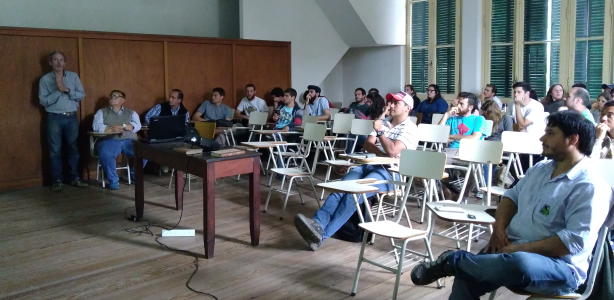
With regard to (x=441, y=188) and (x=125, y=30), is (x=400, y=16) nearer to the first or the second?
(x=125, y=30)

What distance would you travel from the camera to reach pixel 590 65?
785 cm

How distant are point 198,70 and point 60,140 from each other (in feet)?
7.96

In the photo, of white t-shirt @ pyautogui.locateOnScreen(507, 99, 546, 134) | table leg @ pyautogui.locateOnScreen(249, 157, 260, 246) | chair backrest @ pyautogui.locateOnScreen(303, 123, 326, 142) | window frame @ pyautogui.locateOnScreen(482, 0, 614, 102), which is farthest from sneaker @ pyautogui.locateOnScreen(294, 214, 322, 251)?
window frame @ pyautogui.locateOnScreen(482, 0, 614, 102)

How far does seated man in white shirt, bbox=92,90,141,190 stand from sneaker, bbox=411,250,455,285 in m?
4.78

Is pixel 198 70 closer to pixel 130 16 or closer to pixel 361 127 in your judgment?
pixel 130 16

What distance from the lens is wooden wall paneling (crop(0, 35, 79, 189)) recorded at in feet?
21.5

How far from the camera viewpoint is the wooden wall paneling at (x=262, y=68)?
A: 891 cm

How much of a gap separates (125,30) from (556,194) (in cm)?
792

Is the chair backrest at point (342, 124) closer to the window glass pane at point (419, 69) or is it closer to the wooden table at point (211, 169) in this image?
the wooden table at point (211, 169)

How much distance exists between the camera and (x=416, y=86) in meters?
10.4

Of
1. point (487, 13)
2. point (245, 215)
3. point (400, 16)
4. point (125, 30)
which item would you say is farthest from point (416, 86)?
point (245, 215)

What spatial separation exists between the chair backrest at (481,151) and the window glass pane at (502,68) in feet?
16.1

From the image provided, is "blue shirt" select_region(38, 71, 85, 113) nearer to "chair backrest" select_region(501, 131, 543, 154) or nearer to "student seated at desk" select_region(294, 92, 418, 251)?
"student seated at desk" select_region(294, 92, 418, 251)

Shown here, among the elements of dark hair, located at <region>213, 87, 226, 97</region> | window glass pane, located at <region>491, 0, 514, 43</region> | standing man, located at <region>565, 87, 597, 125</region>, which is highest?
window glass pane, located at <region>491, 0, 514, 43</region>
